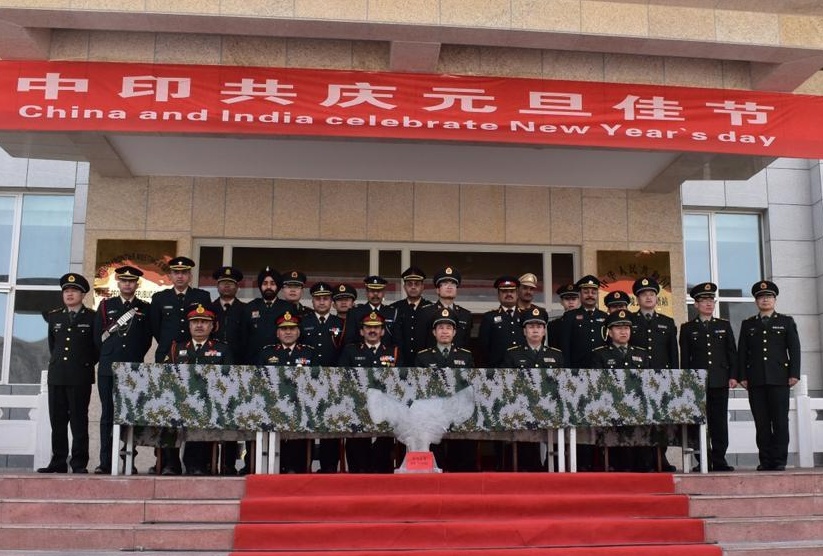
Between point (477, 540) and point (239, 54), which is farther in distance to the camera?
point (239, 54)

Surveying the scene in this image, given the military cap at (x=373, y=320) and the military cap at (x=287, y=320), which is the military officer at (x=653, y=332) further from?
the military cap at (x=287, y=320)

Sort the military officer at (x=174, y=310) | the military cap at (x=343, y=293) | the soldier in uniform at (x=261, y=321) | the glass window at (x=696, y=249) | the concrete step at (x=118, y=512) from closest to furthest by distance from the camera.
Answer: the concrete step at (x=118, y=512) < the military officer at (x=174, y=310) < the soldier in uniform at (x=261, y=321) < the military cap at (x=343, y=293) < the glass window at (x=696, y=249)

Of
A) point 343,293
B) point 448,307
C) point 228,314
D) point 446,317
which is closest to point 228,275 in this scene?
point 228,314

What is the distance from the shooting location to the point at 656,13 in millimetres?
7508

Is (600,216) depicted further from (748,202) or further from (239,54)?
(239,54)

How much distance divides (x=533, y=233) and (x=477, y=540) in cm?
472

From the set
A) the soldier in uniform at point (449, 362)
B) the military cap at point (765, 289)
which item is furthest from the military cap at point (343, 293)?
the military cap at point (765, 289)

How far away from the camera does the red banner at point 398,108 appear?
7305 millimetres

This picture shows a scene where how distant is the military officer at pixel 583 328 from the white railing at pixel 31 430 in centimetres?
452

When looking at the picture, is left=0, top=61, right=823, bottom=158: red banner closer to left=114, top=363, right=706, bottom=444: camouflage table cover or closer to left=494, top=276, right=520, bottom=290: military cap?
left=494, top=276, right=520, bottom=290: military cap

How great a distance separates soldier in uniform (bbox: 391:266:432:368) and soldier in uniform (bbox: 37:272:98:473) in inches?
98.7

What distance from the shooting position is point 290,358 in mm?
7078

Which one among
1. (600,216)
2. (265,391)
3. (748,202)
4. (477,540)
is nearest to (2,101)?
(265,391)

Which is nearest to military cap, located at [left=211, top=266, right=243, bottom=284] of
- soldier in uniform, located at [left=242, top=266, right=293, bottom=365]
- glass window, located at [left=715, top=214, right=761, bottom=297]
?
soldier in uniform, located at [left=242, top=266, right=293, bottom=365]
